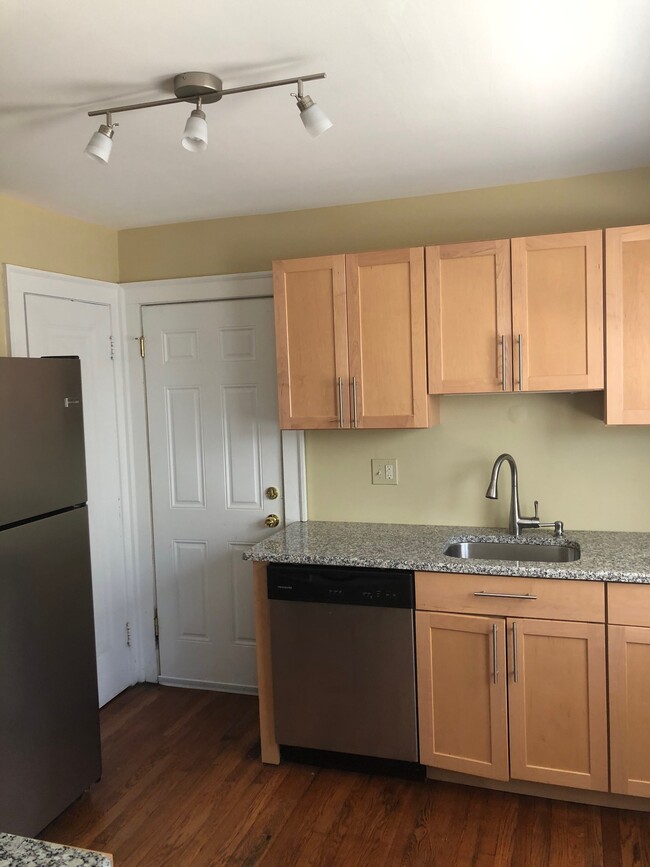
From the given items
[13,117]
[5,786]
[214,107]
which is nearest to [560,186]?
[214,107]

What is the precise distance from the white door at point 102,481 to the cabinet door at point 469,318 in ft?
5.48

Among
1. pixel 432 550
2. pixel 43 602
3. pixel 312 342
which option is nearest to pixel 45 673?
pixel 43 602

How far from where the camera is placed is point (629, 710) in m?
2.36

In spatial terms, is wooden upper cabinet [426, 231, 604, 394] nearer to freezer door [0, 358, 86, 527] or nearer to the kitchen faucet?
the kitchen faucet

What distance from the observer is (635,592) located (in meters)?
2.32

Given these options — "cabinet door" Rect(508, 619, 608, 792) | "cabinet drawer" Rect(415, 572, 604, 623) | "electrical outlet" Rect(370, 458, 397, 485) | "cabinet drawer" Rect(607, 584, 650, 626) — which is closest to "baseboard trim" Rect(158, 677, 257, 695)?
"electrical outlet" Rect(370, 458, 397, 485)

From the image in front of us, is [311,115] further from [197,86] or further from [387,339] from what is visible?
[387,339]

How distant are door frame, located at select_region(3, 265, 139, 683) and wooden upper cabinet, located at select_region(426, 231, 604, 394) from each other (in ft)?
5.47

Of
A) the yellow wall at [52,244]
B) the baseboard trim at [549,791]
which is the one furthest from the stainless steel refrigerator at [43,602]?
the baseboard trim at [549,791]

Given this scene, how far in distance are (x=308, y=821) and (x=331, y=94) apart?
7.93 ft

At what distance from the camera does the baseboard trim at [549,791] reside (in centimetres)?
245

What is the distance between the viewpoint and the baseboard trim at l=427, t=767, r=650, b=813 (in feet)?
8.04

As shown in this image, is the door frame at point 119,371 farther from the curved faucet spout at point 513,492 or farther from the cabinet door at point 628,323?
the cabinet door at point 628,323

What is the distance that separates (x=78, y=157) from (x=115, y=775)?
240 cm
